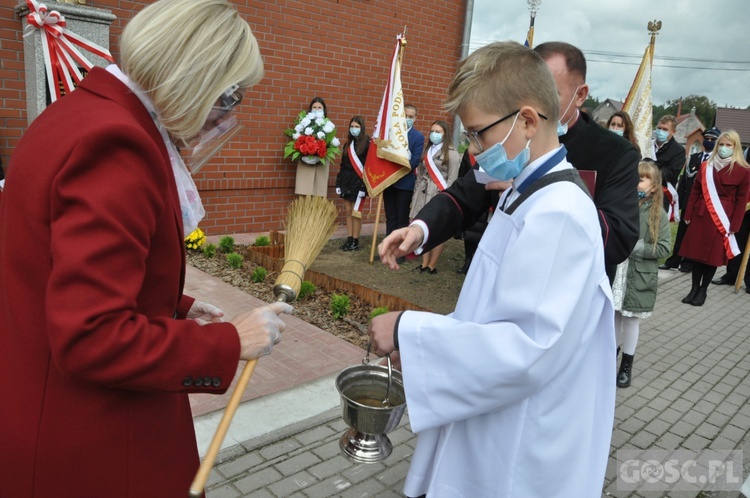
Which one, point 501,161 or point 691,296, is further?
point 691,296

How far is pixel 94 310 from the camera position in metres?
1.12

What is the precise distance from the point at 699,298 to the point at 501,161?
25.9ft

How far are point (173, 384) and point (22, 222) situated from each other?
0.49 meters

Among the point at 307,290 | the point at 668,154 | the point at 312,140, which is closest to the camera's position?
the point at 307,290

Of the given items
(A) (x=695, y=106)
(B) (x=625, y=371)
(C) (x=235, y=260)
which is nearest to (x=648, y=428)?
(B) (x=625, y=371)

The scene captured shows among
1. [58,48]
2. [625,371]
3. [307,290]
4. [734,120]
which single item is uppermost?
[734,120]

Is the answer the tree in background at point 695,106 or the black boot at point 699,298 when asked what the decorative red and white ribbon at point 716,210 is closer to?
the black boot at point 699,298

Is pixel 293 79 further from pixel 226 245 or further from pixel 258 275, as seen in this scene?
pixel 258 275

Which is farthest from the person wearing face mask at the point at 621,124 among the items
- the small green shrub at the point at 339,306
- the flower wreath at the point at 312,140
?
the flower wreath at the point at 312,140

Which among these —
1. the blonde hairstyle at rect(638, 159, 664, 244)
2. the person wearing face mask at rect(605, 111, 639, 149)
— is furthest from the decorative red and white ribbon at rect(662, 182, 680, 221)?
the blonde hairstyle at rect(638, 159, 664, 244)

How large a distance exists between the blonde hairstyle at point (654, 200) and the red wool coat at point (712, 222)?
11.4ft

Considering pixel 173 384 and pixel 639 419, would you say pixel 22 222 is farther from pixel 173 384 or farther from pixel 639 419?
pixel 639 419

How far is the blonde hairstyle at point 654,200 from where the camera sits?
5.28 m

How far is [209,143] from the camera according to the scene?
170 centimetres
